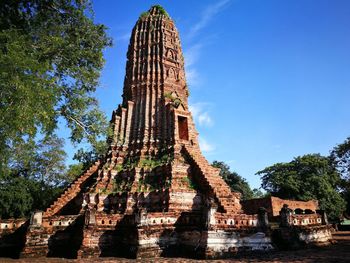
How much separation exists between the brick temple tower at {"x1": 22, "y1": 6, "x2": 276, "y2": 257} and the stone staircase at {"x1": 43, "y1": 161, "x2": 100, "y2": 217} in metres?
0.05

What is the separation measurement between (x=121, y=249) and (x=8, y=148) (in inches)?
235

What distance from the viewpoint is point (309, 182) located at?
36.0 m

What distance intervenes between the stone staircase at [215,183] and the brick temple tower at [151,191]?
6 cm

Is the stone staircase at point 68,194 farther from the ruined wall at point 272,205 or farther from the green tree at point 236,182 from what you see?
the green tree at point 236,182

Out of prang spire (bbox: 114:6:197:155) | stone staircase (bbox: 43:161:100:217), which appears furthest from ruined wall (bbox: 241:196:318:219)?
stone staircase (bbox: 43:161:100:217)

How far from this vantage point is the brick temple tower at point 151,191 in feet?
37.8

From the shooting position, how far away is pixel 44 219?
41.3 ft

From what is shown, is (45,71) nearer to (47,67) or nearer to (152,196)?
(47,67)

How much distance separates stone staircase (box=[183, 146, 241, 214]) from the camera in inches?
524

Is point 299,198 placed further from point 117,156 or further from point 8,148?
point 8,148

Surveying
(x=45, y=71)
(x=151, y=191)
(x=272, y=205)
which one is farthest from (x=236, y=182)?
(x=45, y=71)

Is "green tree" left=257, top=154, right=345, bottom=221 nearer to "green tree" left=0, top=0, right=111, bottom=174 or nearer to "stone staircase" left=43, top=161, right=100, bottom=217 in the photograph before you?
"stone staircase" left=43, top=161, right=100, bottom=217

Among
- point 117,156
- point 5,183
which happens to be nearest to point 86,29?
point 117,156

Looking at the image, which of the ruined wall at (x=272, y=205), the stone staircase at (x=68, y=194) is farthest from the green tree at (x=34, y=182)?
the ruined wall at (x=272, y=205)
